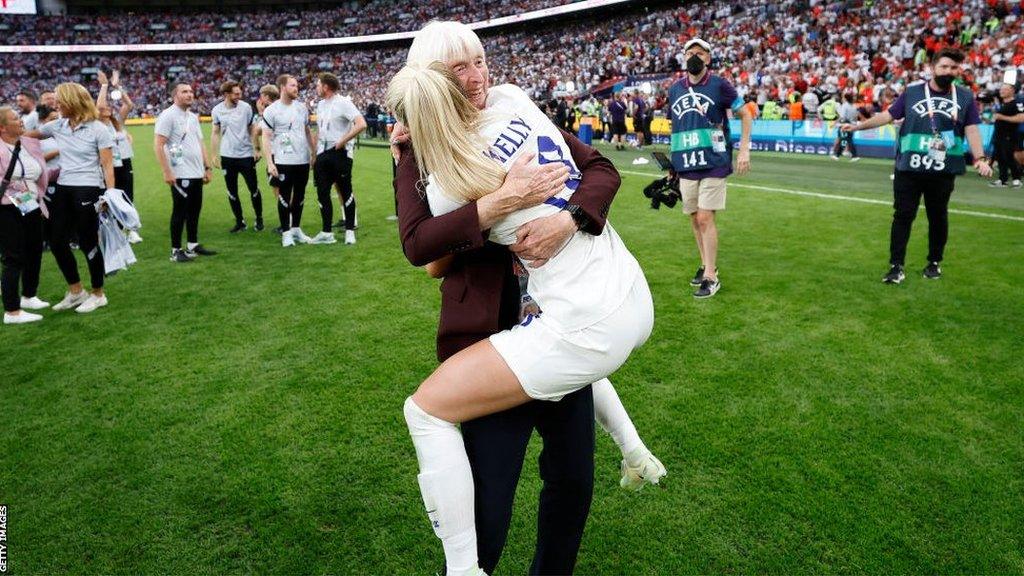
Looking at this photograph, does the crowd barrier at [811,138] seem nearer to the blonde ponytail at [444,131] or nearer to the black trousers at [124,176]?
the black trousers at [124,176]

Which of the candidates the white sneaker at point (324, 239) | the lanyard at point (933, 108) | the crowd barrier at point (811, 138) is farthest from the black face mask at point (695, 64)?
the crowd barrier at point (811, 138)

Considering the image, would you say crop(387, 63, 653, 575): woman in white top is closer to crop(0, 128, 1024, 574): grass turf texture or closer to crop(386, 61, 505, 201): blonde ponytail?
crop(386, 61, 505, 201): blonde ponytail

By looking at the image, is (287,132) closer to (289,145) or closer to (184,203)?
(289,145)

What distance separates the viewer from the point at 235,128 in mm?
9469

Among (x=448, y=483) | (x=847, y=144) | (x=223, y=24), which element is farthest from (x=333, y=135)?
(x=223, y=24)

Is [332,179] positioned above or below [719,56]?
below

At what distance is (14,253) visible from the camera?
5.80 meters

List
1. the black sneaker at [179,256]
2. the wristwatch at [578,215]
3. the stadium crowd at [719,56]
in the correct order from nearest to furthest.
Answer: the wristwatch at [578,215] → the black sneaker at [179,256] → the stadium crowd at [719,56]

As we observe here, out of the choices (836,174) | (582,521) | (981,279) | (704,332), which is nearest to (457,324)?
(582,521)

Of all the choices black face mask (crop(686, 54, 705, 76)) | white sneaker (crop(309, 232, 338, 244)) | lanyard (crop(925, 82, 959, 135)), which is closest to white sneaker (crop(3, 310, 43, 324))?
white sneaker (crop(309, 232, 338, 244))

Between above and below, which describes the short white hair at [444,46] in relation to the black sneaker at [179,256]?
above

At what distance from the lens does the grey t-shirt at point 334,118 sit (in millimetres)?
8609

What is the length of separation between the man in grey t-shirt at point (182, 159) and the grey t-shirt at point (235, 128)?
1203 millimetres

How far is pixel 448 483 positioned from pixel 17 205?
18.9ft
